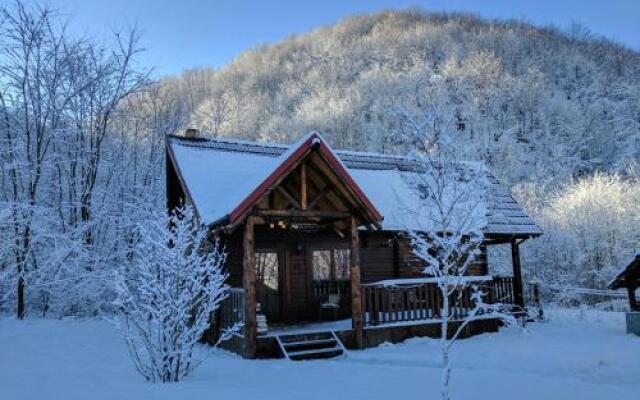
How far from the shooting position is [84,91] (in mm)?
22641

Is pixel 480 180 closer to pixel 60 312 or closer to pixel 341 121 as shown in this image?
pixel 60 312

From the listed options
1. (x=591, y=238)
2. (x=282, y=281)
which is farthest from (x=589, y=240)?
(x=282, y=281)

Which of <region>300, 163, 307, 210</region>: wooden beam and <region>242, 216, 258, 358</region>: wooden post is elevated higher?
<region>300, 163, 307, 210</region>: wooden beam

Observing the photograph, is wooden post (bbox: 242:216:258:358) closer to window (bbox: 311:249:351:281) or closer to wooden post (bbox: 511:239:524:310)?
window (bbox: 311:249:351:281)

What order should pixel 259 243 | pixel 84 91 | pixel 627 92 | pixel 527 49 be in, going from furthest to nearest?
pixel 527 49
pixel 627 92
pixel 84 91
pixel 259 243

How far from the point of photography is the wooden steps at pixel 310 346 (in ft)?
39.0

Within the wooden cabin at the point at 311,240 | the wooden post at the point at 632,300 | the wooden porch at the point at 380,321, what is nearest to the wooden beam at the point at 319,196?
the wooden cabin at the point at 311,240

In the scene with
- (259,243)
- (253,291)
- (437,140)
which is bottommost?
(253,291)

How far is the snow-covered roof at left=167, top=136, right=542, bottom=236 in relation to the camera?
13.0m

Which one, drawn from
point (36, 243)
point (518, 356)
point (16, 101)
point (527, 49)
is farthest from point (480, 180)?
point (527, 49)

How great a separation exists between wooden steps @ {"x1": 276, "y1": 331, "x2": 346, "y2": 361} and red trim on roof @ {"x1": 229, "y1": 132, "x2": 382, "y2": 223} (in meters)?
3.11

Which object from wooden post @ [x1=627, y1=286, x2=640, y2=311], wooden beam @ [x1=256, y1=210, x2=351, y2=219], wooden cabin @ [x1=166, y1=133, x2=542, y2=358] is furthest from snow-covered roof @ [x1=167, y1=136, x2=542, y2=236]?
wooden post @ [x1=627, y1=286, x2=640, y2=311]

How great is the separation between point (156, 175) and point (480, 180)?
19.7m

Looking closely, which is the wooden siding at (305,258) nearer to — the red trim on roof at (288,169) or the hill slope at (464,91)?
the red trim on roof at (288,169)
